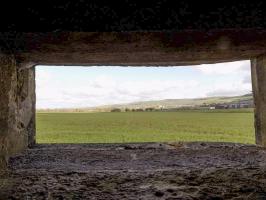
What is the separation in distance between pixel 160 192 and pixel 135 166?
0.69 meters

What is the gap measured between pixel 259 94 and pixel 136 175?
2.08 metres

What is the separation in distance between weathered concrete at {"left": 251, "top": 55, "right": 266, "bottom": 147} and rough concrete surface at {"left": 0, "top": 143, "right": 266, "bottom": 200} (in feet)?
1.65

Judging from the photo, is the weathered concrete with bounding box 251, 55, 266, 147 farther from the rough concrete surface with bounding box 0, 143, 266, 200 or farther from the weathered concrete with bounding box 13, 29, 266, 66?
the weathered concrete with bounding box 13, 29, 266, 66

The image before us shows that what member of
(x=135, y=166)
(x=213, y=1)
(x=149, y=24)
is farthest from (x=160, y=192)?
(x=213, y=1)

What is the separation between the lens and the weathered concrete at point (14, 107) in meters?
2.66

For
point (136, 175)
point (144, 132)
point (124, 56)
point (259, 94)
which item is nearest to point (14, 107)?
point (124, 56)

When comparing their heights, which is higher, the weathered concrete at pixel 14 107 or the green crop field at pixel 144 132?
the weathered concrete at pixel 14 107

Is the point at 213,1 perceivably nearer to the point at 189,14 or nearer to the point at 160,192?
the point at 189,14

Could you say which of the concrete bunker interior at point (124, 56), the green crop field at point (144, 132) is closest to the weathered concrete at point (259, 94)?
the concrete bunker interior at point (124, 56)

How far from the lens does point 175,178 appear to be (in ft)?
7.39

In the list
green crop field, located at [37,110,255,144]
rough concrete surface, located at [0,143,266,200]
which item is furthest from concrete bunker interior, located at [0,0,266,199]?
green crop field, located at [37,110,255,144]

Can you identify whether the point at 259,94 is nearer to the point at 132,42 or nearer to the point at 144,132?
the point at 132,42

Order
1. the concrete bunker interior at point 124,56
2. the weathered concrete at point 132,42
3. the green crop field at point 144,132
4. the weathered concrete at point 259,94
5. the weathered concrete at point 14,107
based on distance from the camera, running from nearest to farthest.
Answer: the concrete bunker interior at point 124,56
the weathered concrete at point 132,42
the weathered concrete at point 14,107
the weathered concrete at point 259,94
the green crop field at point 144,132

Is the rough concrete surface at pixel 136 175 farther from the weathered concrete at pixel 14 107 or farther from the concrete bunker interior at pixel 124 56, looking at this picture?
the weathered concrete at pixel 14 107
